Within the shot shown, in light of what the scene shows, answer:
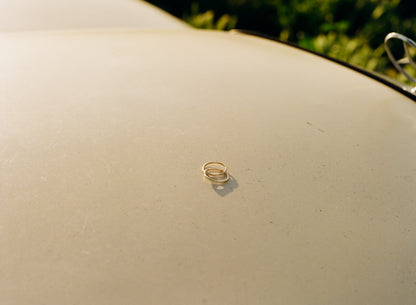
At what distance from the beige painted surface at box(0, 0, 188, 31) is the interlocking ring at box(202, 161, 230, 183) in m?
1.37

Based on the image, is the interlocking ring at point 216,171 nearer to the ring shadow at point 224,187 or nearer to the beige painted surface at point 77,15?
the ring shadow at point 224,187

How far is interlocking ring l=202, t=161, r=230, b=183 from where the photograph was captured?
3.50ft

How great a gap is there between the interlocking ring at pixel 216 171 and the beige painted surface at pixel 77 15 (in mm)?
1370

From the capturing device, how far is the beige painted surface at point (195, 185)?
857 millimetres

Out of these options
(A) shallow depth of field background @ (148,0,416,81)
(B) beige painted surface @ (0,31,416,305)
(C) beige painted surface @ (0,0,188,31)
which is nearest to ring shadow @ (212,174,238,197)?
(B) beige painted surface @ (0,31,416,305)

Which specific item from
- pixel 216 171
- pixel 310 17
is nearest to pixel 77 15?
pixel 216 171

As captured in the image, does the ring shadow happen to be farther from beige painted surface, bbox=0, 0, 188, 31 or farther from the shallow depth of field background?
the shallow depth of field background

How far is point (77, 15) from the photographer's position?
7.48 ft

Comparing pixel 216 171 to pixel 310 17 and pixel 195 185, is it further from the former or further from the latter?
pixel 310 17

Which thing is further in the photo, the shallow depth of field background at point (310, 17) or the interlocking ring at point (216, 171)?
the shallow depth of field background at point (310, 17)

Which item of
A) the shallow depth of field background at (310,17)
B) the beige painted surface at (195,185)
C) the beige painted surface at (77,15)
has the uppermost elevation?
the beige painted surface at (195,185)

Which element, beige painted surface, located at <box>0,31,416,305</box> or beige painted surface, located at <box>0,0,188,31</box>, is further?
beige painted surface, located at <box>0,0,188,31</box>

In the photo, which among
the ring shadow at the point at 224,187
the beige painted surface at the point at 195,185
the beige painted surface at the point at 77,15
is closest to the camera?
the beige painted surface at the point at 195,185

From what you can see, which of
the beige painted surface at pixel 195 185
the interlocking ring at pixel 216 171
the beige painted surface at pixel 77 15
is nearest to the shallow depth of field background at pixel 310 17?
the beige painted surface at pixel 77 15
